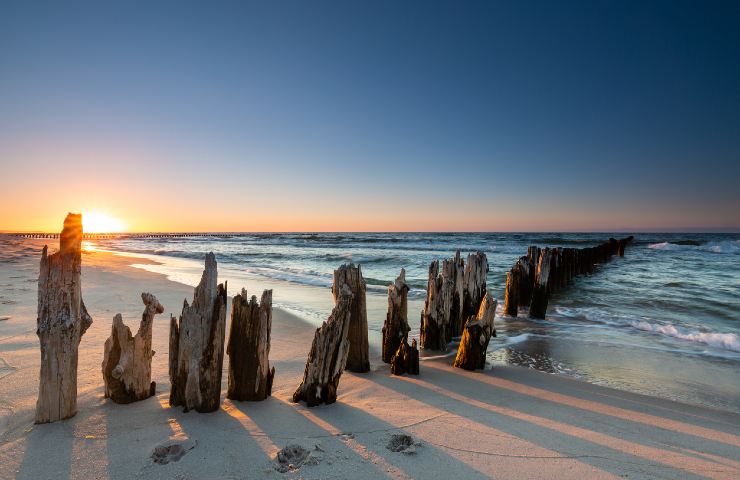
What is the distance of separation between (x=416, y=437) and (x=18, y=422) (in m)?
3.24

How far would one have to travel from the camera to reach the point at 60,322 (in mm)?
3070

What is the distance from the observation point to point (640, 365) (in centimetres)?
622

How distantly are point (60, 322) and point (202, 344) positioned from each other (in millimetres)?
1054

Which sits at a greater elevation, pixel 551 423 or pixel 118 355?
pixel 118 355

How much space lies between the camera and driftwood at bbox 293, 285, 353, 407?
12.6 ft

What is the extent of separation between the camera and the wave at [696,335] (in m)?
7.59

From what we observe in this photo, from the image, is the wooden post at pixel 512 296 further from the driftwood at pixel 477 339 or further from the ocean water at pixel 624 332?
the driftwood at pixel 477 339

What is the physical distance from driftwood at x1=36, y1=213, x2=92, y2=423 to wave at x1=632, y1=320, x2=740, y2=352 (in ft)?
33.0

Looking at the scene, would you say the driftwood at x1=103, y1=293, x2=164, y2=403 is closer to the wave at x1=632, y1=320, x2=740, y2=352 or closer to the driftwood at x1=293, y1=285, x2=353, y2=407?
the driftwood at x1=293, y1=285, x2=353, y2=407

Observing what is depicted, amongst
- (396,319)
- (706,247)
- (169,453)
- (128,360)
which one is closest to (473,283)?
(396,319)

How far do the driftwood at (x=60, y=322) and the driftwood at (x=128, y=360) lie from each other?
0.32 metres

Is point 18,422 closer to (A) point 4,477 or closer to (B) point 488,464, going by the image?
(A) point 4,477

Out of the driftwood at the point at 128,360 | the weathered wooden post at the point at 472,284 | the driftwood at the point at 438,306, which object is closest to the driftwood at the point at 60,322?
the driftwood at the point at 128,360

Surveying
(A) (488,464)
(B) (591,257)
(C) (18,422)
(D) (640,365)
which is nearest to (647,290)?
(B) (591,257)
